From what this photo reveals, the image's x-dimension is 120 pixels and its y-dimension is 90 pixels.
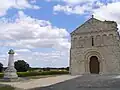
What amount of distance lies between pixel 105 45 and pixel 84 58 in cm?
408

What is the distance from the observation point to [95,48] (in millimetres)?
37156

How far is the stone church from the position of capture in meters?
35.7

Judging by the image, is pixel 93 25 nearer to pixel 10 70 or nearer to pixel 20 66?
pixel 20 66

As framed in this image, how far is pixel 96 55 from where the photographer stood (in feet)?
122

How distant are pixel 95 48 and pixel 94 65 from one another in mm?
2897

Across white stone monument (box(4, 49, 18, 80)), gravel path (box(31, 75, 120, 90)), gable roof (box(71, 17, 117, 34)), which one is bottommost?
gravel path (box(31, 75, 120, 90))

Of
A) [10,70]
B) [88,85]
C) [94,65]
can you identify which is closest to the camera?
[88,85]

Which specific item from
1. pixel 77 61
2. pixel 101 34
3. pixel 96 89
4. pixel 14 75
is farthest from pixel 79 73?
pixel 96 89

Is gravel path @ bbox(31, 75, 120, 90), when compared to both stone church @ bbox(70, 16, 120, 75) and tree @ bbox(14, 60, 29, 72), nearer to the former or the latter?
stone church @ bbox(70, 16, 120, 75)

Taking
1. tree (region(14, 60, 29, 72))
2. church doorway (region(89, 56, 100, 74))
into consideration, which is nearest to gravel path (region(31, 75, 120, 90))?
church doorway (region(89, 56, 100, 74))

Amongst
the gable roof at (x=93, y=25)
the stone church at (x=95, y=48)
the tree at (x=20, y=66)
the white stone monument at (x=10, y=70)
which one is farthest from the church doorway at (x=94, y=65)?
the white stone monument at (x=10, y=70)

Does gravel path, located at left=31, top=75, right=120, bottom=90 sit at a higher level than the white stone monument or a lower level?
lower

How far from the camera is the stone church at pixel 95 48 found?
3569 cm

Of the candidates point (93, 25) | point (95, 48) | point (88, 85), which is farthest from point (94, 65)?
Answer: point (88, 85)
